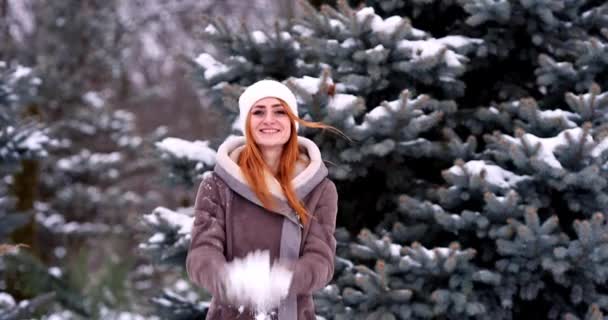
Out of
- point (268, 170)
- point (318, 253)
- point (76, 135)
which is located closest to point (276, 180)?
point (268, 170)

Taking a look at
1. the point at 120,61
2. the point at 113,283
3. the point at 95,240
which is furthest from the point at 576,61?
the point at 95,240

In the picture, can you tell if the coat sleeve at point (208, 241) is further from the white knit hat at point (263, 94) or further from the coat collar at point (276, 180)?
the white knit hat at point (263, 94)

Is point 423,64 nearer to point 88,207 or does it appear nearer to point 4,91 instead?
point 4,91

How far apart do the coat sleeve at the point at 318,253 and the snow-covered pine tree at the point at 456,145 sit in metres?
0.96

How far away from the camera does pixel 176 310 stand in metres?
4.92

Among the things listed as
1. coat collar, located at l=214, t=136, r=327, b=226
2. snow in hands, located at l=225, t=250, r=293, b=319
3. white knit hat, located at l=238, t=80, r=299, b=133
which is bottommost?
snow in hands, located at l=225, t=250, r=293, b=319

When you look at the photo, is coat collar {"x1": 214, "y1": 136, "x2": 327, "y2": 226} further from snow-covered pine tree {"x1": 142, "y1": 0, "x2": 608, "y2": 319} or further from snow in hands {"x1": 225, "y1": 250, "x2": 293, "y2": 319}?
snow-covered pine tree {"x1": 142, "y1": 0, "x2": 608, "y2": 319}

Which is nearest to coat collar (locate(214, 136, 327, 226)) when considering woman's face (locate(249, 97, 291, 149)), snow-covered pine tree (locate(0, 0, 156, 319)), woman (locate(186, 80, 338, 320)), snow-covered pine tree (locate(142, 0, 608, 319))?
woman (locate(186, 80, 338, 320))

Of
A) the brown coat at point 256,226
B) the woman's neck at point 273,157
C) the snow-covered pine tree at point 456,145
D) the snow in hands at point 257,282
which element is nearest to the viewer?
the snow in hands at point 257,282

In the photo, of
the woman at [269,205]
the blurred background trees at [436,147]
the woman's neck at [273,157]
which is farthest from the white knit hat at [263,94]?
the blurred background trees at [436,147]

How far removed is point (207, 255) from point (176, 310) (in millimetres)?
2517

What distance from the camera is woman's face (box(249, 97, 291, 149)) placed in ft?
8.66

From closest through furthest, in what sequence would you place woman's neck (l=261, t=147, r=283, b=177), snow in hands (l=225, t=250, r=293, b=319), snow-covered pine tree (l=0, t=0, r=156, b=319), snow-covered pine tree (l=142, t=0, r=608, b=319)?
snow in hands (l=225, t=250, r=293, b=319), woman's neck (l=261, t=147, r=283, b=177), snow-covered pine tree (l=142, t=0, r=608, b=319), snow-covered pine tree (l=0, t=0, r=156, b=319)

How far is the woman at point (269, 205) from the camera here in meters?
2.61
